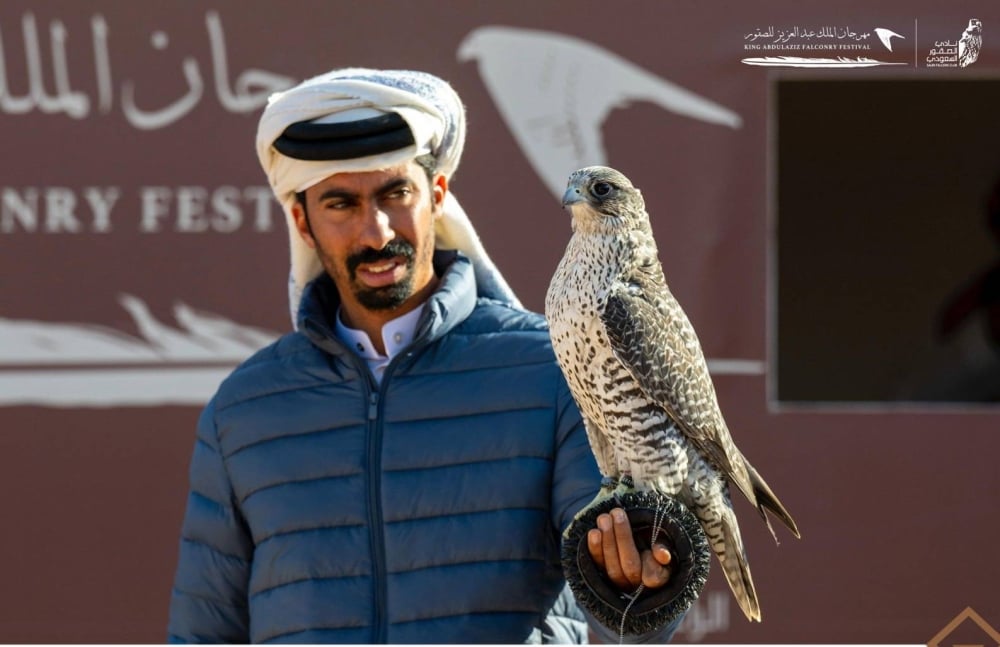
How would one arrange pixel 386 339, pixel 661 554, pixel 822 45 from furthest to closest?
pixel 822 45
pixel 386 339
pixel 661 554

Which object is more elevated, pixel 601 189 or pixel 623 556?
pixel 601 189

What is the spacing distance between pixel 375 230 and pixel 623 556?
72cm

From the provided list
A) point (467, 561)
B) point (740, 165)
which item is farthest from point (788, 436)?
point (467, 561)

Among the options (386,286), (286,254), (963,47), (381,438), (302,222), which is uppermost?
(963,47)

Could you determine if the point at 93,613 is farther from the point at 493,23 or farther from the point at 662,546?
the point at 662,546

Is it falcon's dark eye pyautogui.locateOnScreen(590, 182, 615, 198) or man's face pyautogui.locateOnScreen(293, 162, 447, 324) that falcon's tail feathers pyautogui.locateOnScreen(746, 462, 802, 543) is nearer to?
falcon's dark eye pyautogui.locateOnScreen(590, 182, 615, 198)

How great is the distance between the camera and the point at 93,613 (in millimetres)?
3975

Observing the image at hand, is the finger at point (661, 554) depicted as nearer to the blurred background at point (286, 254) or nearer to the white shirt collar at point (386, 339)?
the white shirt collar at point (386, 339)

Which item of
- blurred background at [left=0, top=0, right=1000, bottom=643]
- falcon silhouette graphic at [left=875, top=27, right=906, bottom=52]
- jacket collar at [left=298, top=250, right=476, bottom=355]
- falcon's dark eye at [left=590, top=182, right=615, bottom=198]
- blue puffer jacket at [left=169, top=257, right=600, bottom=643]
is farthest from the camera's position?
blurred background at [left=0, top=0, right=1000, bottom=643]

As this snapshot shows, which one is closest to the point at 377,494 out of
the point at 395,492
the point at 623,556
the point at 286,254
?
the point at 395,492

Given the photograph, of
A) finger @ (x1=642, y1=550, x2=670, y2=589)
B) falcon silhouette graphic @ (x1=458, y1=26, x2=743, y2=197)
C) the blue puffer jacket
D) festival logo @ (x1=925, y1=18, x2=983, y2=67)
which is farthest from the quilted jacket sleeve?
festival logo @ (x1=925, y1=18, x2=983, y2=67)

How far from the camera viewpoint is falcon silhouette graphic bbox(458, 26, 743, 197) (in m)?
3.96

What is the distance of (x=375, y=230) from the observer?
91.5 inches

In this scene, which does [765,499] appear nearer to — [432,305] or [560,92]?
[432,305]
